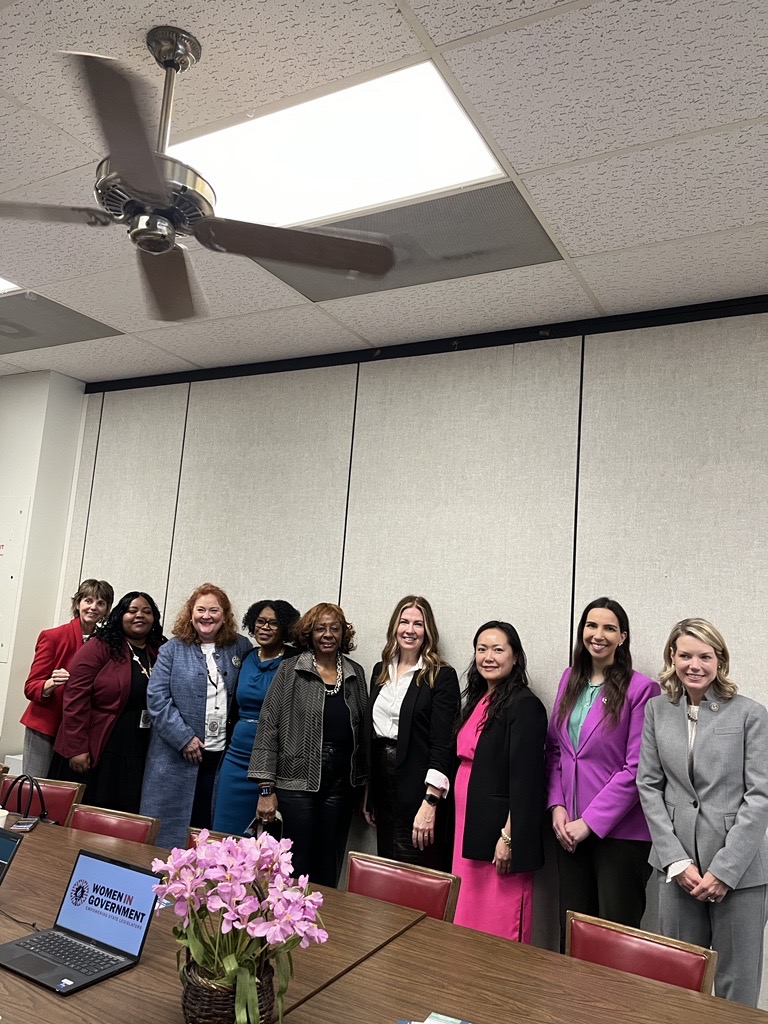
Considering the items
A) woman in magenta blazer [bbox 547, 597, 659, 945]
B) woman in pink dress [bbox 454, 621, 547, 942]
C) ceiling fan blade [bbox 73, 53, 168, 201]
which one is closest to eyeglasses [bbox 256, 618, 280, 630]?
woman in pink dress [bbox 454, 621, 547, 942]

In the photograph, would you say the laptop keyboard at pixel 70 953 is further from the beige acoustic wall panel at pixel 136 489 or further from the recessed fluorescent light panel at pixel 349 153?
the beige acoustic wall panel at pixel 136 489

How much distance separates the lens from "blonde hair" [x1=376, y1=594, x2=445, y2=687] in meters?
3.89

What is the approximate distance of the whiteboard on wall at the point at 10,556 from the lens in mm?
5340

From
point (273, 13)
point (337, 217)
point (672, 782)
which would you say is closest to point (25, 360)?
point (337, 217)

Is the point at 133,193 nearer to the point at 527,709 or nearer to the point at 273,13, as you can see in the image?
the point at 273,13

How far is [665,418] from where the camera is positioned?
12.5 feet

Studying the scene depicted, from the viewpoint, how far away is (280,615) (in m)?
4.35

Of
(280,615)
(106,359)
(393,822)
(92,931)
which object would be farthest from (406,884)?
(106,359)

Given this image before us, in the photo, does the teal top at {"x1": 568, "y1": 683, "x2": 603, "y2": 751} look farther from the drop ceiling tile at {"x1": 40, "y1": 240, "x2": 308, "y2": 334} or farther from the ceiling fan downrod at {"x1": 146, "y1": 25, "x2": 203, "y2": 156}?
the ceiling fan downrod at {"x1": 146, "y1": 25, "x2": 203, "y2": 156}

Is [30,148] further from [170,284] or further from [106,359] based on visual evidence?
[106,359]

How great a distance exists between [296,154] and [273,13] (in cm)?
73

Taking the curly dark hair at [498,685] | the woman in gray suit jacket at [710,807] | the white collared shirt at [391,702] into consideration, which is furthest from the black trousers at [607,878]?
the white collared shirt at [391,702]

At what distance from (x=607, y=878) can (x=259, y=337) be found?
3.36m

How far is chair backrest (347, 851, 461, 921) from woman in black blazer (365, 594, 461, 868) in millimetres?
1061
